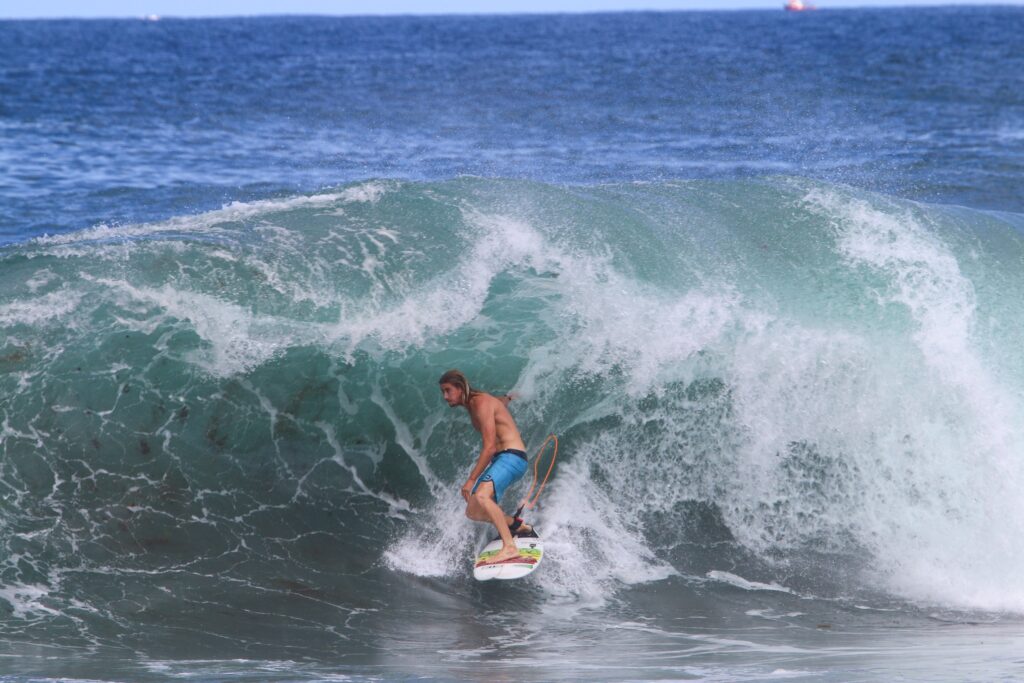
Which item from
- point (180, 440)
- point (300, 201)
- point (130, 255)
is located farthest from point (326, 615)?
point (300, 201)

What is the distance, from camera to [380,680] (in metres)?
6.22

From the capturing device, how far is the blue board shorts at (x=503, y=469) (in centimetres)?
776

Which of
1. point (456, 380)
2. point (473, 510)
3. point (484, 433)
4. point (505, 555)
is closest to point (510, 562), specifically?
point (505, 555)

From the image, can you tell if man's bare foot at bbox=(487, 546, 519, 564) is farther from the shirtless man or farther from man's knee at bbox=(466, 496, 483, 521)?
man's knee at bbox=(466, 496, 483, 521)

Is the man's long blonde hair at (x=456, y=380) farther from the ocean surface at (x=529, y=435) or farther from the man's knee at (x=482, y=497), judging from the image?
the ocean surface at (x=529, y=435)

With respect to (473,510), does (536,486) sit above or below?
above

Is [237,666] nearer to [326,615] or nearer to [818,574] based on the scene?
[326,615]

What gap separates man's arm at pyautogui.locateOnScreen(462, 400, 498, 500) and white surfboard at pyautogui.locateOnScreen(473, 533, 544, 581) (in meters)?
0.46

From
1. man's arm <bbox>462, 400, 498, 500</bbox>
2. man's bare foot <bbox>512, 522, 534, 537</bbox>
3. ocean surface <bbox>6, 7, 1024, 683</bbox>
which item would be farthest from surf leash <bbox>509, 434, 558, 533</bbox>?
man's arm <bbox>462, 400, 498, 500</bbox>

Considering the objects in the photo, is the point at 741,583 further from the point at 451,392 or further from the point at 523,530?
the point at 451,392

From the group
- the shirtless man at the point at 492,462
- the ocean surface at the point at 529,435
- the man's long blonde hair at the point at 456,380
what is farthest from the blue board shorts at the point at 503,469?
the ocean surface at the point at 529,435

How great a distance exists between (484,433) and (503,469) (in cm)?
30

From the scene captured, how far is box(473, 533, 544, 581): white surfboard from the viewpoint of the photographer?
7762 mm

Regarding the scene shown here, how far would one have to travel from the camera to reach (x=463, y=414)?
914 centimetres
